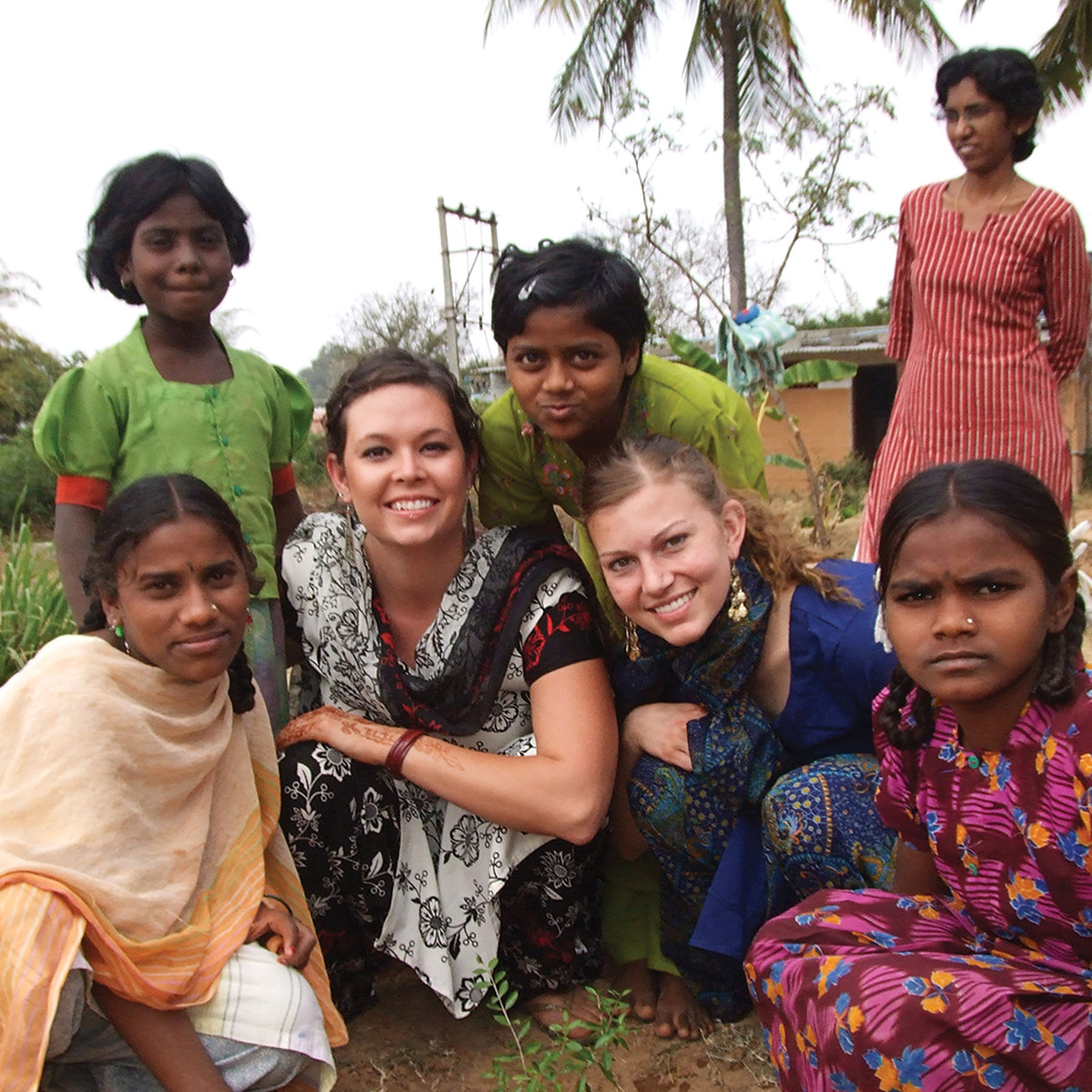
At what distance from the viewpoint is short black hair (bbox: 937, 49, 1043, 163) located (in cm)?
294

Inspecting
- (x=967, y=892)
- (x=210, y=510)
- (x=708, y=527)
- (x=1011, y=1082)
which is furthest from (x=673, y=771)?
(x=210, y=510)

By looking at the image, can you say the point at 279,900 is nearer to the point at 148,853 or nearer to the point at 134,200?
the point at 148,853

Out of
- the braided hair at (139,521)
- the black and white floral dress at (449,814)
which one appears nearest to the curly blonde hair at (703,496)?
the black and white floral dress at (449,814)

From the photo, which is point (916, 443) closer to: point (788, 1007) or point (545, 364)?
point (545, 364)

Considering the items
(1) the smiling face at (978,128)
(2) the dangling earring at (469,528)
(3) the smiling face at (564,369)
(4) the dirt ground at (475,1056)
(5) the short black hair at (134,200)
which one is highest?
(1) the smiling face at (978,128)

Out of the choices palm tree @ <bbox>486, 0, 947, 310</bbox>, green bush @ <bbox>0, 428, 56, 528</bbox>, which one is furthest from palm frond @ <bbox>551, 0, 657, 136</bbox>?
green bush @ <bbox>0, 428, 56, 528</bbox>

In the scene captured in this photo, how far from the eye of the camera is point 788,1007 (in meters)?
1.69

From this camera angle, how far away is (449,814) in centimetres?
240

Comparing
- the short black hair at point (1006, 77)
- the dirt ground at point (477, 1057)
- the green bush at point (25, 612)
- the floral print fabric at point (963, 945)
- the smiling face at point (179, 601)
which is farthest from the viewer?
the green bush at point (25, 612)

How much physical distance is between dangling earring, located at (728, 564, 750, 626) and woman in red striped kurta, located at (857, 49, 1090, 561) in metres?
1.21

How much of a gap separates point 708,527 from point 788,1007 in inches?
36.9

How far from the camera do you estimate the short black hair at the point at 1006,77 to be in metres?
2.94

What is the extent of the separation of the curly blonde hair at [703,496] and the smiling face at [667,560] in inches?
1.2

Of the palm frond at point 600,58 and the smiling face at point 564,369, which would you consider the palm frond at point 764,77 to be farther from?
the smiling face at point 564,369
